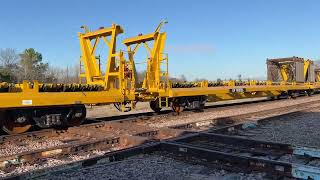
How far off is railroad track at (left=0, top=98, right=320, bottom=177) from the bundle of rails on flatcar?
689 mm

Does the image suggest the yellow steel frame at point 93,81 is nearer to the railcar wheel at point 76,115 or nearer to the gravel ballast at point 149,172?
the railcar wheel at point 76,115

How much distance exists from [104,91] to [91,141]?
13.7 feet

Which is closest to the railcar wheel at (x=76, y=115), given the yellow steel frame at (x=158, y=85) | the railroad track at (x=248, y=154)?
the yellow steel frame at (x=158, y=85)

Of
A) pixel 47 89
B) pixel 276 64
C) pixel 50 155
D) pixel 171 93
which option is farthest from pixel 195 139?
pixel 276 64

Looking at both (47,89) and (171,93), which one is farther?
(171,93)

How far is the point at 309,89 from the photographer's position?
29.5m

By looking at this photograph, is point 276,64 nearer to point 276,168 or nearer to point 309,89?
point 309,89

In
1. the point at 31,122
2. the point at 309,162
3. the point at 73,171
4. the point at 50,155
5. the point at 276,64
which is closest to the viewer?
the point at 73,171

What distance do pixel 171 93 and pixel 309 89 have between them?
1946cm

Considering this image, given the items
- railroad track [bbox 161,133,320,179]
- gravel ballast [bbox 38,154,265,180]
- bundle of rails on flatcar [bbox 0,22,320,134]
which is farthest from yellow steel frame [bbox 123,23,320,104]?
gravel ballast [bbox 38,154,265,180]

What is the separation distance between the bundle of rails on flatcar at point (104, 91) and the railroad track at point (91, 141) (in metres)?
0.69

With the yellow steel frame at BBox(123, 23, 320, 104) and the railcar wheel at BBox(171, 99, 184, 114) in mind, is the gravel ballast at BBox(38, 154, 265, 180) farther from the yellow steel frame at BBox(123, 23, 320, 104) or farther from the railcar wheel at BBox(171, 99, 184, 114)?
the railcar wheel at BBox(171, 99, 184, 114)

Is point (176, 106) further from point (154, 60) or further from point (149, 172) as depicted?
point (149, 172)

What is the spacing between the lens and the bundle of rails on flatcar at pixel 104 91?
964 centimetres
